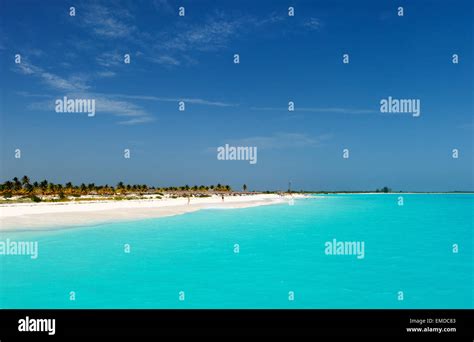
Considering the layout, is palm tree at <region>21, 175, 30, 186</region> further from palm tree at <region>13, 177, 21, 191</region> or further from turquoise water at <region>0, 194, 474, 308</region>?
turquoise water at <region>0, 194, 474, 308</region>

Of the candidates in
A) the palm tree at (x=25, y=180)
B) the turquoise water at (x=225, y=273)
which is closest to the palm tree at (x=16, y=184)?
the palm tree at (x=25, y=180)

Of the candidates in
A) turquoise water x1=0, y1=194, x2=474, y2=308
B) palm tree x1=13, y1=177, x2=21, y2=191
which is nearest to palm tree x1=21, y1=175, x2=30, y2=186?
palm tree x1=13, y1=177, x2=21, y2=191

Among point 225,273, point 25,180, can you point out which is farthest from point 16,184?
point 225,273

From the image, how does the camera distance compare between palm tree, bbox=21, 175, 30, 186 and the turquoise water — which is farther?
palm tree, bbox=21, 175, 30, 186

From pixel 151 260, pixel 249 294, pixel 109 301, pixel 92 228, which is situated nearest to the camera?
pixel 109 301

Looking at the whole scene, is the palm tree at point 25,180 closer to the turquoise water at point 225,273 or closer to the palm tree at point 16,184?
the palm tree at point 16,184

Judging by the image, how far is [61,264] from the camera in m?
17.7

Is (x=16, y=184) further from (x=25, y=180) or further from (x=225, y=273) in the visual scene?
(x=225, y=273)

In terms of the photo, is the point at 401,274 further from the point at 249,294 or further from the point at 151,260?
the point at 151,260

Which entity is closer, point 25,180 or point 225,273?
point 225,273
